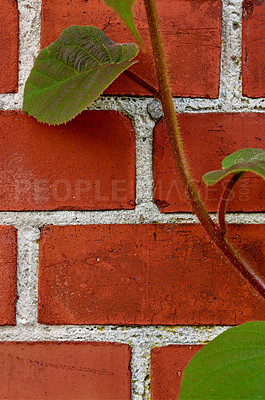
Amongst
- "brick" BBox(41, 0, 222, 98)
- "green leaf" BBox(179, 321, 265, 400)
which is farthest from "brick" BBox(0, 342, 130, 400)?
"brick" BBox(41, 0, 222, 98)

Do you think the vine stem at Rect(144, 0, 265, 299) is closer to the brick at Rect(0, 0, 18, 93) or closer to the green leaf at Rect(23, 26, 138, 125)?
the green leaf at Rect(23, 26, 138, 125)

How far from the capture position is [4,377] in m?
0.35

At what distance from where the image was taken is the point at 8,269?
1.16 feet

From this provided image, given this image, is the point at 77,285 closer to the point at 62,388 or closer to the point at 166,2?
the point at 62,388

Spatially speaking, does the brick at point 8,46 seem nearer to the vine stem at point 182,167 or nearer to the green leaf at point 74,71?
the green leaf at point 74,71

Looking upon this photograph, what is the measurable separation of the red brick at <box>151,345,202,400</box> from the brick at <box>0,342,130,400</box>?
24 mm

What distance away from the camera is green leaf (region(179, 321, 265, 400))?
240 millimetres

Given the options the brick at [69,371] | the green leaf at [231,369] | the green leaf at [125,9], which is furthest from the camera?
the brick at [69,371]

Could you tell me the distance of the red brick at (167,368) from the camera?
1.13 feet

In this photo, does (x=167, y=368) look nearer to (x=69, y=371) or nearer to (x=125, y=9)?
(x=69, y=371)

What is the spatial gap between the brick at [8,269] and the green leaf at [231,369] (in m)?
0.18

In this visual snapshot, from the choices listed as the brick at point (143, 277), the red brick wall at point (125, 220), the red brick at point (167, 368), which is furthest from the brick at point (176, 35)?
the red brick at point (167, 368)

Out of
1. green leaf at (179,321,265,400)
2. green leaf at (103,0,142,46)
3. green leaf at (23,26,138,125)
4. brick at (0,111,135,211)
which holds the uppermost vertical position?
green leaf at (23,26,138,125)

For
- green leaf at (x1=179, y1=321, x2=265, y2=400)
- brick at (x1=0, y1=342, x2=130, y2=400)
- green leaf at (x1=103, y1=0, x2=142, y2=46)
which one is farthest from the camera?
brick at (x1=0, y1=342, x2=130, y2=400)
